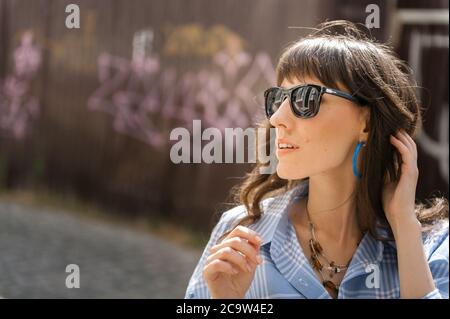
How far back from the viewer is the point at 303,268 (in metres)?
2.15

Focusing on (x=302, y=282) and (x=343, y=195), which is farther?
(x=343, y=195)

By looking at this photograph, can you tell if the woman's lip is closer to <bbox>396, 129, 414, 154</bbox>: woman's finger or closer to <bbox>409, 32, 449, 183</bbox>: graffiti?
<bbox>396, 129, 414, 154</bbox>: woman's finger

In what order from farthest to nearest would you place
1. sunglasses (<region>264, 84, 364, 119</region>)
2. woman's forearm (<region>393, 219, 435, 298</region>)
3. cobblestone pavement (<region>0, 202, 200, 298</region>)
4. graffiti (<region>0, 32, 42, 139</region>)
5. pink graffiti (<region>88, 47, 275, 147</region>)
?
graffiti (<region>0, 32, 42, 139</region>)
pink graffiti (<region>88, 47, 275, 147</region>)
cobblestone pavement (<region>0, 202, 200, 298</region>)
sunglasses (<region>264, 84, 364, 119</region>)
woman's forearm (<region>393, 219, 435, 298</region>)

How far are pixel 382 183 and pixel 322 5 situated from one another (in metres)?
3.49

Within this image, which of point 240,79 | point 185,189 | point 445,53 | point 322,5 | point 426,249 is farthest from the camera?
point 185,189

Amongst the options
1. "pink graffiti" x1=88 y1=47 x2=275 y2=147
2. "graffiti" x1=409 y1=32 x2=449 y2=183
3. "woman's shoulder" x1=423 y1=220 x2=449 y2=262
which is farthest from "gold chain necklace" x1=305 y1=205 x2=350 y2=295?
"pink graffiti" x1=88 y1=47 x2=275 y2=147

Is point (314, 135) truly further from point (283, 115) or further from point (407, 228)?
point (407, 228)

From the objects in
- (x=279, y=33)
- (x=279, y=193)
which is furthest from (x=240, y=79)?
(x=279, y=193)

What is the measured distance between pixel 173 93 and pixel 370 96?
4348 mm

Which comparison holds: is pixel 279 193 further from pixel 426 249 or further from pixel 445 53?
pixel 445 53

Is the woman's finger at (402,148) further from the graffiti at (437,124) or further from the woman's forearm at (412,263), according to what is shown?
the graffiti at (437,124)

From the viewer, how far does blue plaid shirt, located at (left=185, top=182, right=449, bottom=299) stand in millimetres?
2109

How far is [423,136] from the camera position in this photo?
17.3 feet

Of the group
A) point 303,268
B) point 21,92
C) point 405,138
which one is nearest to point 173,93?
point 21,92
